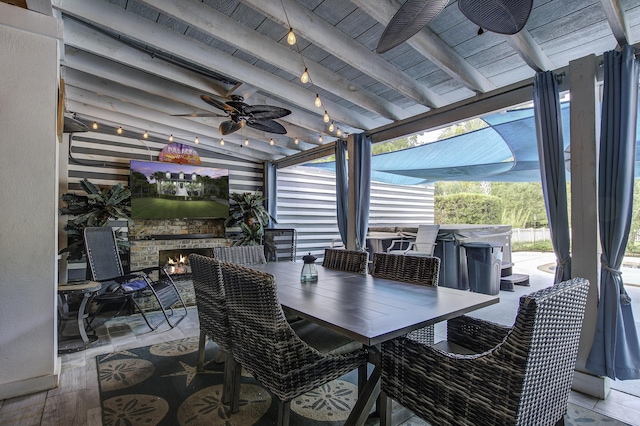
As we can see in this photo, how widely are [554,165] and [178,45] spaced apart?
351cm

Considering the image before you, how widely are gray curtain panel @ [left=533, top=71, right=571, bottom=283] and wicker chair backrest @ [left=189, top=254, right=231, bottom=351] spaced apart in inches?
105

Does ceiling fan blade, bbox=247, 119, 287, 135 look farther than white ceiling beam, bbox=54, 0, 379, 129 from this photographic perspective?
Yes

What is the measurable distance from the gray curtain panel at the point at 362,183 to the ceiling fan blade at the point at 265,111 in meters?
1.76

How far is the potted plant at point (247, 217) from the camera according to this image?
6.13 metres

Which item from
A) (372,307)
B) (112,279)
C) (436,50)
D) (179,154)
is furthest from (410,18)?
(179,154)

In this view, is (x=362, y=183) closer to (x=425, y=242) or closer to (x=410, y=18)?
(x=425, y=242)

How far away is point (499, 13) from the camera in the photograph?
1.55m

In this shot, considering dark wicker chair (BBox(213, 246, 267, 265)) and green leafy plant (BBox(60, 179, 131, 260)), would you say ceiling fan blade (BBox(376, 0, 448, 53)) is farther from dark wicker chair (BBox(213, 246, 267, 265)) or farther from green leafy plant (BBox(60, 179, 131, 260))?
green leafy plant (BBox(60, 179, 131, 260))

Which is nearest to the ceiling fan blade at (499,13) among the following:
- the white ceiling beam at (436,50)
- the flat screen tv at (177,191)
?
the white ceiling beam at (436,50)

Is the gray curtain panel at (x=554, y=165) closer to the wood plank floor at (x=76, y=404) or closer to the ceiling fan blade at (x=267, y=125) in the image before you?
the wood plank floor at (x=76, y=404)

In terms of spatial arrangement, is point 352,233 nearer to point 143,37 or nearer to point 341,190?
point 341,190

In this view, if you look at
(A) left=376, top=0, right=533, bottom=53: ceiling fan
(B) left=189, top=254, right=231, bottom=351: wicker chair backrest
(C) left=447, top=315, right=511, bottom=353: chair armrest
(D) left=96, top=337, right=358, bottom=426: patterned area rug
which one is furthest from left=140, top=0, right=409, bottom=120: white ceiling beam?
(D) left=96, top=337, right=358, bottom=426: patterned area rug

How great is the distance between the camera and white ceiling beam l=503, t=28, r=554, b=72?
245cm

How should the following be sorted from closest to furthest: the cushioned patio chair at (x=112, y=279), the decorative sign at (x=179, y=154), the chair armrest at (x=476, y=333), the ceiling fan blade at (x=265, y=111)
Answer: the chair armrest at (x=476, y=333) → the ceiling fan blade at (x=265, y=111) → the cushioned patio chair at (x=112, y=279) → the decorative sign at (x=179, y=154)
